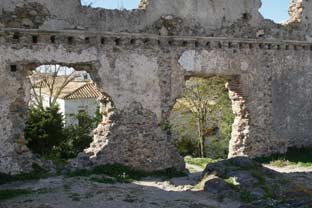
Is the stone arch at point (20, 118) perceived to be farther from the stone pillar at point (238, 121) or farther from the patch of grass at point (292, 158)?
the patch of grass at point (292, 158)

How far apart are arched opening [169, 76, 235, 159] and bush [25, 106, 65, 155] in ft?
16.3

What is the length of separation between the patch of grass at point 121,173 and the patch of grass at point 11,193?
1541 mm

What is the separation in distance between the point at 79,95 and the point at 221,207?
1981 centimetres

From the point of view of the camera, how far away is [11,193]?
27.3ft

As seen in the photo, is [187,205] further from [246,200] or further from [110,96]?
[110,96]

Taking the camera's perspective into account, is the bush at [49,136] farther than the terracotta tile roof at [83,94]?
No

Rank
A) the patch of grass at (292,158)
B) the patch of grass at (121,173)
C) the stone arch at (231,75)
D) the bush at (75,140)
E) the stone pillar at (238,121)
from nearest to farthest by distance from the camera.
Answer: the patch of grass at (121,173) → the stone arch at (231,75) → the patch of grass at (292,158) → the stone pillar at (238,121) → the bush at (75,140)

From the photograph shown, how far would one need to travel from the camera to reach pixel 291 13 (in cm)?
1405

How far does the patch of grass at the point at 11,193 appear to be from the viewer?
816 centimetres

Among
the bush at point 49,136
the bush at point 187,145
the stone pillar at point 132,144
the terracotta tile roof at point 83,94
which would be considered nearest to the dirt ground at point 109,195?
the stone pillar at point 132,144

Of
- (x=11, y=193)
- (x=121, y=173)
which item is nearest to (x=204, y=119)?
(x=121, y=173)

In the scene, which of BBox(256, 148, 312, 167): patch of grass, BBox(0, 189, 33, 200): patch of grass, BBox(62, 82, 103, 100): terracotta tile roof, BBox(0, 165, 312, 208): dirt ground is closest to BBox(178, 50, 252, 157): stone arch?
BBox(256, 148, 312, 167): patch of grass

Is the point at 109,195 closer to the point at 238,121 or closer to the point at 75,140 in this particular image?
the point at 238,121

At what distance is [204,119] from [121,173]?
10900 mm
